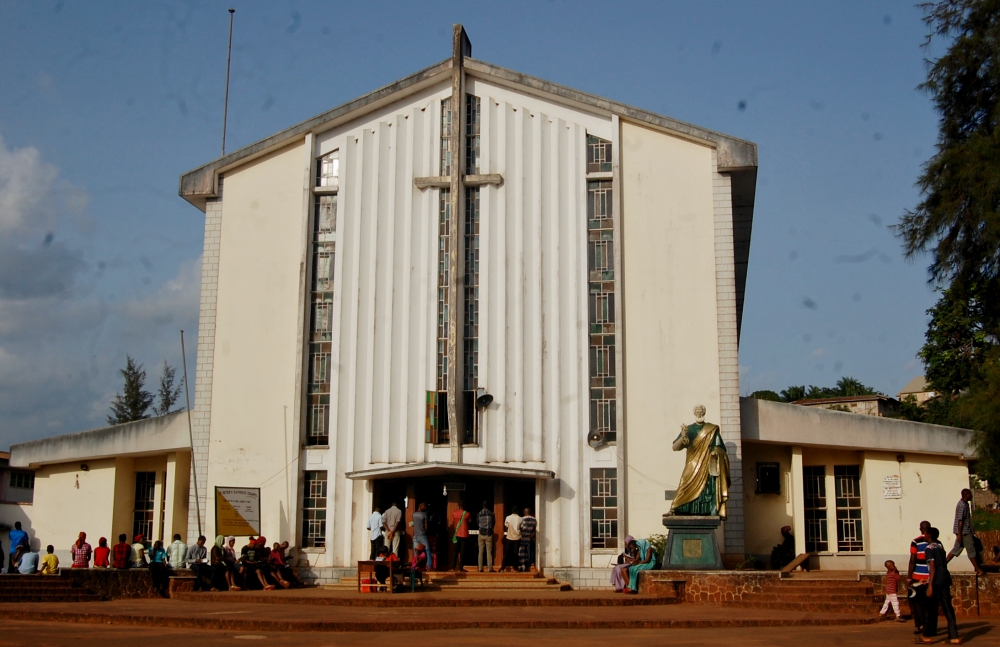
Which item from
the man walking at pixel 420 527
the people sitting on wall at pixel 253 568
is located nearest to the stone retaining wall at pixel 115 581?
the people sitting on wall at pixel 253 568

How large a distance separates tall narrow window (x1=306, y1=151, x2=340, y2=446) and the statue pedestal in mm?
7539

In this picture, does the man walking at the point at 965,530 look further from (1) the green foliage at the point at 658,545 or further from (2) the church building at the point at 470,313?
(2) the church building at the point at 470,313

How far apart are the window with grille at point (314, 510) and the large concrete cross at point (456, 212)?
2.81 meters

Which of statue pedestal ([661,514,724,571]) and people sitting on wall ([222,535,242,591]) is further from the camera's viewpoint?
people sitting on wall ([222,535,242,591])

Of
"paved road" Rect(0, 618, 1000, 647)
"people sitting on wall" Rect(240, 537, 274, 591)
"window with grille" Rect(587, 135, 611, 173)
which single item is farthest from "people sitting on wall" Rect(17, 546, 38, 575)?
"window with grille" Rect(587, 135, 611, 173)

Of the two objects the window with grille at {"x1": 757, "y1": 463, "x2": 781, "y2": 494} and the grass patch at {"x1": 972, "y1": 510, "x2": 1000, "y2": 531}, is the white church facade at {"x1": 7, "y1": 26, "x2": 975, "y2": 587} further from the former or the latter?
the grass patch at {"x1": 972, "y1": 510, "x2": 1000, "y2": 531}

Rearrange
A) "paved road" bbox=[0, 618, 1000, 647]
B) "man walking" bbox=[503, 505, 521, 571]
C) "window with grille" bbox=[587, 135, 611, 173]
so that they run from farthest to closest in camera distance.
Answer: "window with grille" bbox=[587, 135, 611, 173], "man walking" bbox=[503, 505, 521, 571], "paved road" bbox=[0, 618, 1000, 647]

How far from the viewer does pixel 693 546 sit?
18266 mm

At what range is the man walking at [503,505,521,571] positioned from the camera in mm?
20719

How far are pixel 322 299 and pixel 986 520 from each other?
97.7ft

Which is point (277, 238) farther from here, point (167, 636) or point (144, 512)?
point (167, 636)

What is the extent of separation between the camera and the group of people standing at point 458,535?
20.5m

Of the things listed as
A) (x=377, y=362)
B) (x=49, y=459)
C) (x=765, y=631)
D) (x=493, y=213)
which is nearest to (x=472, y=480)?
(x=377, y=362)

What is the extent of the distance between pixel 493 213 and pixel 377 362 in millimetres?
3896
